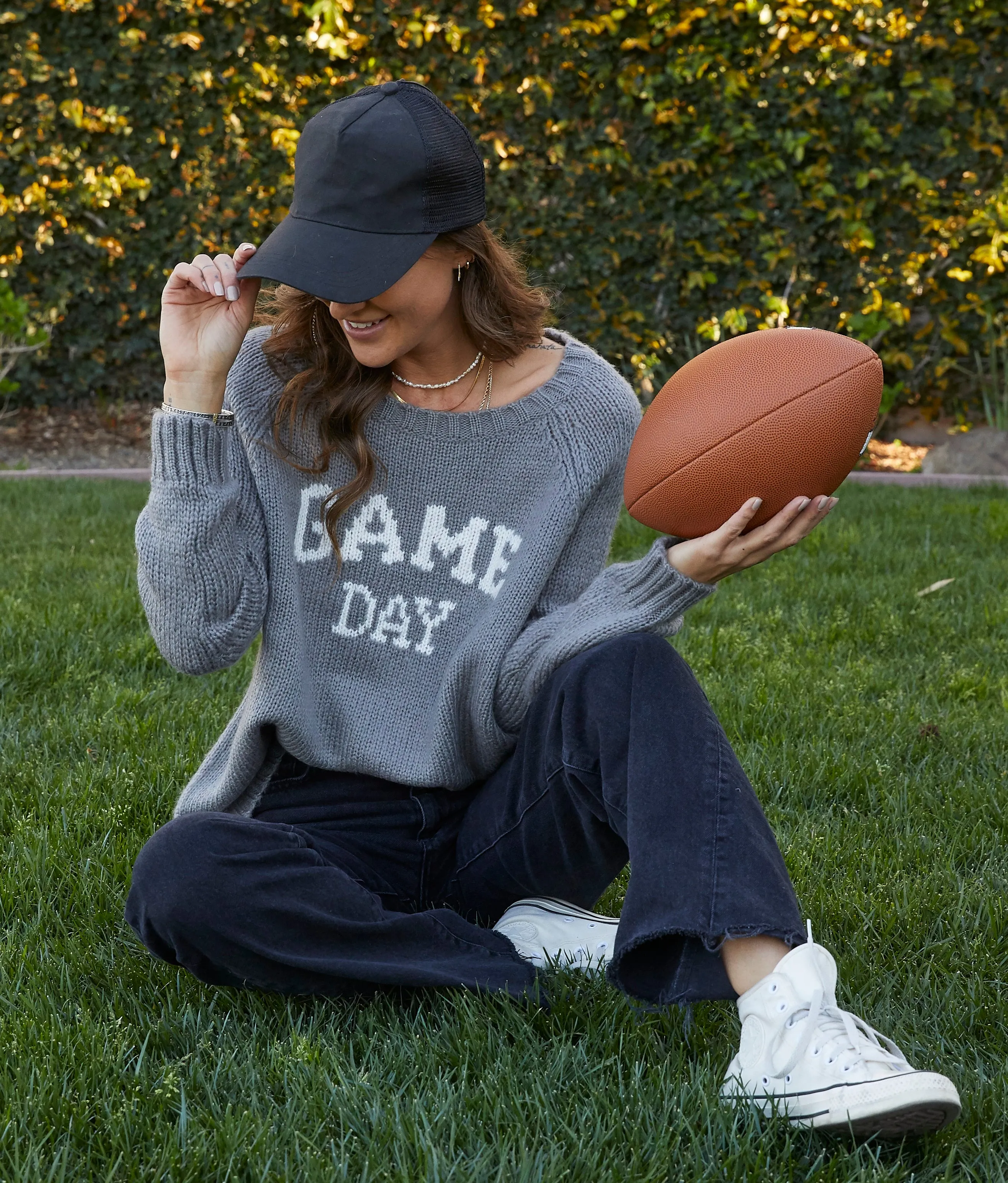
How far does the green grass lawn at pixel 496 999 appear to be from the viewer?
59.5 inches

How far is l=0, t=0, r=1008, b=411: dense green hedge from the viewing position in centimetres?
630

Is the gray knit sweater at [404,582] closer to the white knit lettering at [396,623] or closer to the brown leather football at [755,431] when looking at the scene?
the white knit lettering at [396,623]

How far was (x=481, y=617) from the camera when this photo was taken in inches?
82.7

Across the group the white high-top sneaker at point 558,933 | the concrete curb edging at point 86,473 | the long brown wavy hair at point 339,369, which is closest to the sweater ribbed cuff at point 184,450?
the long brown wavy hair at point 339,369

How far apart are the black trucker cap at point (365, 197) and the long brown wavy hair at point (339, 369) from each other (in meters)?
0.18

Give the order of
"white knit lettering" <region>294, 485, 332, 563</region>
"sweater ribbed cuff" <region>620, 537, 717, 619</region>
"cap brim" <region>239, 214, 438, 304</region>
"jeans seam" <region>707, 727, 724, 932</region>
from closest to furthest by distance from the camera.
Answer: "jeans seam" <region>707, 727, 724, 932</region> → "cap brim" <region>239, 214, 438, 304</region> → "sweater ribbed cuff" <region>620, 537, 717, 619</region> → "white knit lettering" <region>294, 485, 332, 563</region>

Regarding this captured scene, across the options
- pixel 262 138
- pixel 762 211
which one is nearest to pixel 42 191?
pixel 262 138

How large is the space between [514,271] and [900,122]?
4.87 m

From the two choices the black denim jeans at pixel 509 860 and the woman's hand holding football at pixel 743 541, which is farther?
the woman's hand holding football at pixel 743 541

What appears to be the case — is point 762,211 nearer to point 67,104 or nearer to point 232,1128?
point 67,104

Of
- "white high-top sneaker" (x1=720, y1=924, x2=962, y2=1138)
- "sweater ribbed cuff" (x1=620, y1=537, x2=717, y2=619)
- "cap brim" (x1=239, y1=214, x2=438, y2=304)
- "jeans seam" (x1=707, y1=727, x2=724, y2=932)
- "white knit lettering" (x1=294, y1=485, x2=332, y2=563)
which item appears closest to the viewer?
"white high-top sneaker" (x1=720, y1=924, x2=962, y2=1138)

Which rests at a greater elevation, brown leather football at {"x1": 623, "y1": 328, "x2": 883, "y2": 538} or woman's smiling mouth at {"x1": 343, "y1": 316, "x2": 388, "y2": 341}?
woman's smiling mouth at {"x1": 343, "y1": 316, "x2": 388, "y2": 341}

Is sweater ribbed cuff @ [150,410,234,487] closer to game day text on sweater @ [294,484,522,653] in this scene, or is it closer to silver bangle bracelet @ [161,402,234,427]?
silver bangle bracelet @ [161,402,234,427]

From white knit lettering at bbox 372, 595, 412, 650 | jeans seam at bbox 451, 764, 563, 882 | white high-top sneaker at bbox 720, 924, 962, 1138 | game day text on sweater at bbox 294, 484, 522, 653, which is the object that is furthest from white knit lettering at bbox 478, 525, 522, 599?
white high-top sneaker at bbox 720, 924, 962, 1138
